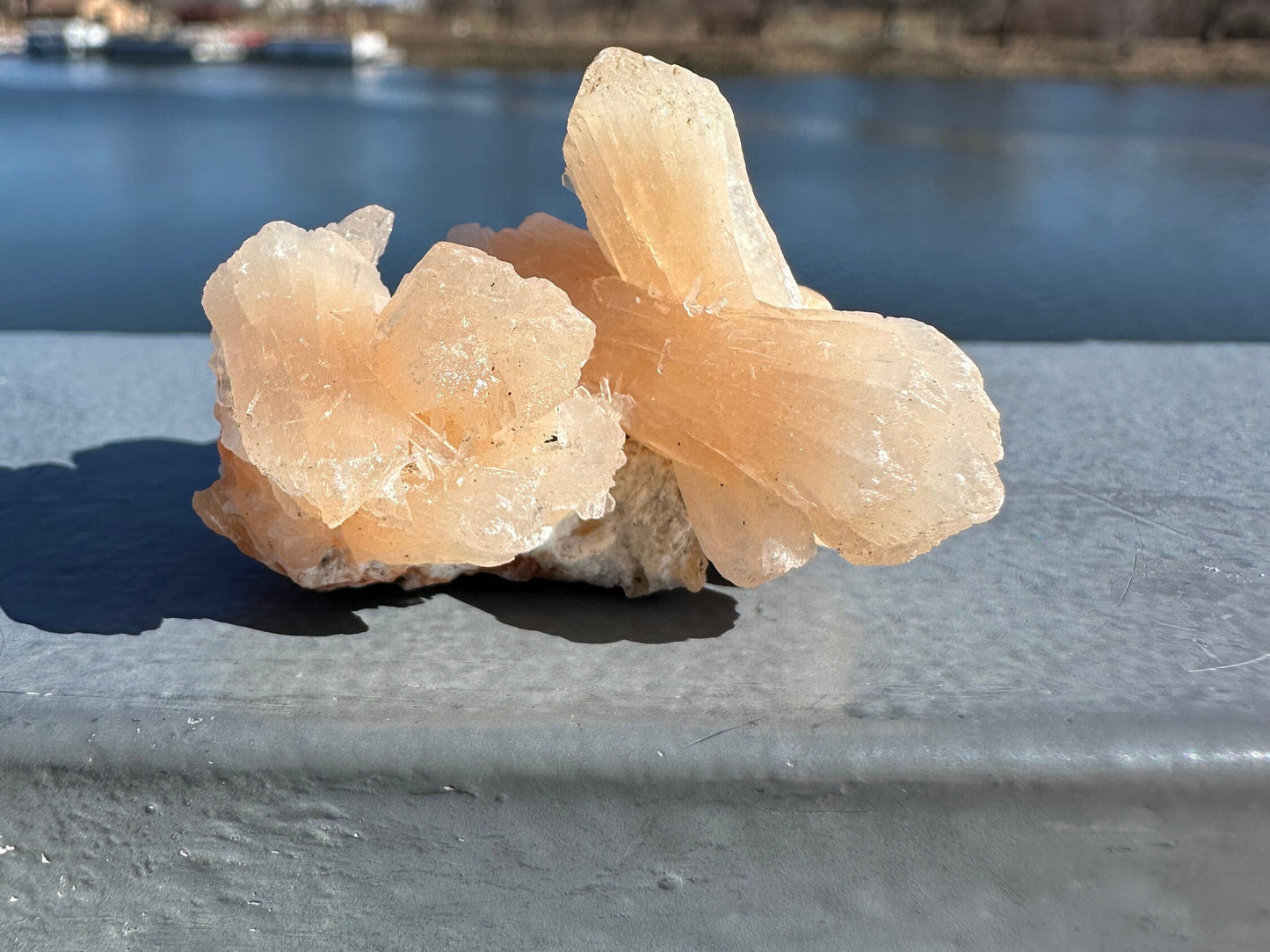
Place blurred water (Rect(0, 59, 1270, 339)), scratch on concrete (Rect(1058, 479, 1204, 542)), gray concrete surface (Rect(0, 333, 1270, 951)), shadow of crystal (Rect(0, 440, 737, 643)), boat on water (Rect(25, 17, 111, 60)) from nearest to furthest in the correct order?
gray concrete surface (Rect(0, 333, 1270, 951)), shadow of crystal (Rect(0, 440, 737, 643)), scratch on concrete (Rect(1058, 479, 1204, 542)), blurred water (Rect(0, 59, 1270, 339)), boat on water (Rect(25, 17, 111, 60))

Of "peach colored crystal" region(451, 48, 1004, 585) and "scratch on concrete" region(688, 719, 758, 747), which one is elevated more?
"peach colored crystal" region(451, 48, 1004, 585)

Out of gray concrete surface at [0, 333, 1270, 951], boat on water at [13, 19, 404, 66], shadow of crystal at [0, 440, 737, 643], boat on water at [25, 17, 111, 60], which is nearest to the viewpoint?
gray concrete surface at [0, 333, 1270, 951]

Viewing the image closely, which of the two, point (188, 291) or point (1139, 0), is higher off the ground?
point (1139, 0)

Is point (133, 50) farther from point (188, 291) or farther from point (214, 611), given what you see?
point (214, 611)

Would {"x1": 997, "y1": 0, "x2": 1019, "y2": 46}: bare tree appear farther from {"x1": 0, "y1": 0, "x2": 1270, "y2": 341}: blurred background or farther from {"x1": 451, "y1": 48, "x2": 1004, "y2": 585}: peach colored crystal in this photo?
{"x1": 451, "y1": 48, "x2": 1004, "y2": 585}: peach colored crystal

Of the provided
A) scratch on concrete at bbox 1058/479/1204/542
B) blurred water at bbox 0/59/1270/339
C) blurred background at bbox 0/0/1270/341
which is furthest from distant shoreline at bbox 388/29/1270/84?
scratch on concrete at bbox 1058/479/1204/542

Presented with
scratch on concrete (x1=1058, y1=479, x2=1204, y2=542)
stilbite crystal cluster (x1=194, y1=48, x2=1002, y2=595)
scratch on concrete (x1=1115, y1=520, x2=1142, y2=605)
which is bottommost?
scratch on concrete (x1=1115, y1=520, x2=1142, y2=605)

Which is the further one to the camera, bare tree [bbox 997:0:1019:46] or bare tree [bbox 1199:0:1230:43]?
bare tree [bbox 997:0:1019:46]

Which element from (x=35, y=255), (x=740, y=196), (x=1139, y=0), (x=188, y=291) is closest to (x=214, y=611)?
(x=740, y=196)
